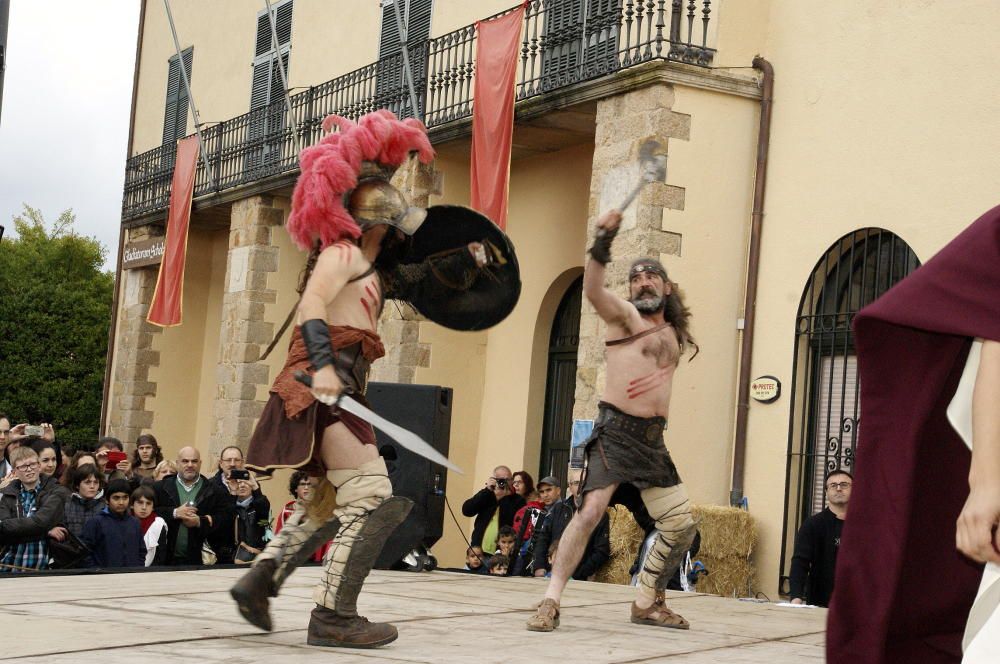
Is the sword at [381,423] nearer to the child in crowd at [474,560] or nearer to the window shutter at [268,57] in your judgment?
the child in crowd at [474,560]

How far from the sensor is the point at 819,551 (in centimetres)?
966

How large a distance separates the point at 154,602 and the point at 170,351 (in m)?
18.2

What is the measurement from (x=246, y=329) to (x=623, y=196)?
8.80 meters

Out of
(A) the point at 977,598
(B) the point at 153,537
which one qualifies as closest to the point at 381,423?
(A) the point at 977,598

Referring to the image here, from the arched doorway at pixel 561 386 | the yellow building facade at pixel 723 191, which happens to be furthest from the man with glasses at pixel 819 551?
the arched doorway at pixel 561 386

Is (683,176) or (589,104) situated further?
(589,104)

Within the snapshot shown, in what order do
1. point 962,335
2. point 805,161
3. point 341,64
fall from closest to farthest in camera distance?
point 962,335 < point 805,161 < point 341,64

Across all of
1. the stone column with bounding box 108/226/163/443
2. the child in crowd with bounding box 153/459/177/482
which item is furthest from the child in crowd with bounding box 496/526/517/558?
the stone column with bounding box 108/226/163/443

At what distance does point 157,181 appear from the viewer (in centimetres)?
2452

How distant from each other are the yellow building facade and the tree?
1991 cm

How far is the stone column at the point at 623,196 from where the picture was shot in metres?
12.6

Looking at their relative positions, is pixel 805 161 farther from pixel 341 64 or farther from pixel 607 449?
pixel 341 64

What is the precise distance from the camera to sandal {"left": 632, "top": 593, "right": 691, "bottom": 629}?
692 centimetres

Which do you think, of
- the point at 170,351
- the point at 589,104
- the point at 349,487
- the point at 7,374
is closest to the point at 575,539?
the point at 349,487
